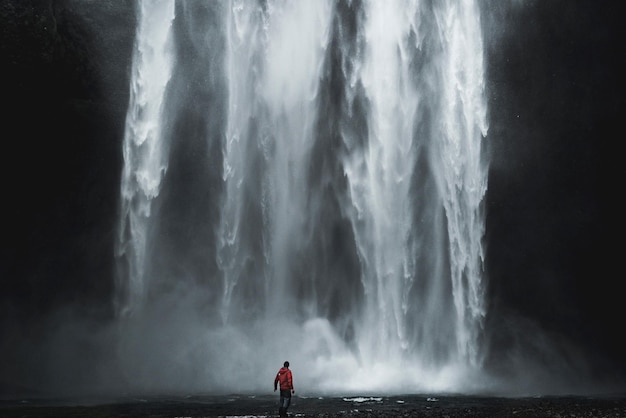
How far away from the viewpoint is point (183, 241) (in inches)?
1128

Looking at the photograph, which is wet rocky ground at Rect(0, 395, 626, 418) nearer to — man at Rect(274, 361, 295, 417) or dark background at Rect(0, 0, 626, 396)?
man at Rect(274, 361, 295, 417)

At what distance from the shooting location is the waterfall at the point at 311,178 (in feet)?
86.7

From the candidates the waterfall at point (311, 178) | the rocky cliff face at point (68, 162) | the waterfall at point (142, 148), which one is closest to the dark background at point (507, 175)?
the rocky cliff face at point (68, 162)

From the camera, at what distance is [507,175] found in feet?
95.7

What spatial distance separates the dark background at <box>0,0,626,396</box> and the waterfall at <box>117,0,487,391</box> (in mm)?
1381

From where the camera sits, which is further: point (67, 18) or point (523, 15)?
point (523, 15)

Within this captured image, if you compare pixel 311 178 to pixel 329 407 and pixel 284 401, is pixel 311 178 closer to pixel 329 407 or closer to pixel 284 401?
pixel 329 407

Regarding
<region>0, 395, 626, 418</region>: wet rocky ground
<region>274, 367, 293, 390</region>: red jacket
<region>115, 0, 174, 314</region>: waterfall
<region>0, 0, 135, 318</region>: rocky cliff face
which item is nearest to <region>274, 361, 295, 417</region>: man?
<region>274, 367, 293, 390</region>: red jacket

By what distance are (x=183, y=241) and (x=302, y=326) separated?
598 cm

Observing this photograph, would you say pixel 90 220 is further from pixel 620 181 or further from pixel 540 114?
pixel 620 181

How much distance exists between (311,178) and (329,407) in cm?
1243

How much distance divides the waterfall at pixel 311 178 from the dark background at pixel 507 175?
1381mm

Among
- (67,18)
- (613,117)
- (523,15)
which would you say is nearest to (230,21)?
(67,18)

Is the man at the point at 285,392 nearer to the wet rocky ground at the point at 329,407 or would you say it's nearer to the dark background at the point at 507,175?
the wet rocky ground at the point at 329,407
